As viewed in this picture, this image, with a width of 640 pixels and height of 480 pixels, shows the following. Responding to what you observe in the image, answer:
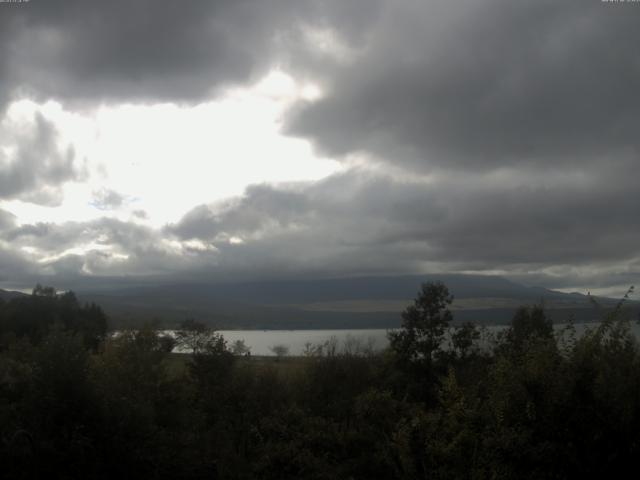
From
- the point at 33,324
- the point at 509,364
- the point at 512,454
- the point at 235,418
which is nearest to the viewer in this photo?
the point at 512,454

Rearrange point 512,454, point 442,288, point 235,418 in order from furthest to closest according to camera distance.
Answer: point 442,288 → point 235,418 → point 512,454

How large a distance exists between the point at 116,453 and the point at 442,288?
26.6 m

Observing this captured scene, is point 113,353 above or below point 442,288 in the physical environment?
below

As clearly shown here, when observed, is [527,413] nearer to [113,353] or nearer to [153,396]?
[153,396]

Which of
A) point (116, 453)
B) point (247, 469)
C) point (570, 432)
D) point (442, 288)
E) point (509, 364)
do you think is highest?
point (442, 288)

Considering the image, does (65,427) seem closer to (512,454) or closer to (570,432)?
(512,454)

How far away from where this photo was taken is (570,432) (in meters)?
13.5

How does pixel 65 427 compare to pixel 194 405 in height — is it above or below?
above

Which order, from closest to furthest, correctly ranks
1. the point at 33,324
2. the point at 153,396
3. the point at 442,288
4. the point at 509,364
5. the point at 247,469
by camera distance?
the point at 509,364 < the point at 247,469 < the point at 153,396 < the point at 442,288 < the point at 33,324

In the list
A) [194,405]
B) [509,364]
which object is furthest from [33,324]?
[509,364]

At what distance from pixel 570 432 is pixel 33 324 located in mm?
84430

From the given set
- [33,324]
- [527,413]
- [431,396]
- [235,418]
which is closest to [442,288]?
[431,396]

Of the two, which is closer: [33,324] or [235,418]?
[235,418]

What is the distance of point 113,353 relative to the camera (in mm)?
39531
